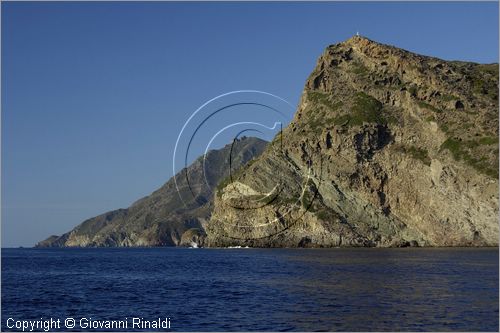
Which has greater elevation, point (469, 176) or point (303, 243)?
point (469, 176)

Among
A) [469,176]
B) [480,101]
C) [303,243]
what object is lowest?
[303,243]

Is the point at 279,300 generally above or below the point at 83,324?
above

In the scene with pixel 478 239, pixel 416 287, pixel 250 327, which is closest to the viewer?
pixel 250 327

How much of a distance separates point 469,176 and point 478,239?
17.8 meters

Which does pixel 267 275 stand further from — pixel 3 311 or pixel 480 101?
pixel 480 101

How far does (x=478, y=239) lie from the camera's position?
169625mm

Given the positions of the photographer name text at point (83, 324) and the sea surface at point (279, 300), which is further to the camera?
the photographer name text at point (83, 324)

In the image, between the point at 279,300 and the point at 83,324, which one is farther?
the point at 279,300

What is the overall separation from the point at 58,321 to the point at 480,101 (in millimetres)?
174198

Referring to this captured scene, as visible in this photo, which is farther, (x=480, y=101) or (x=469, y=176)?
(x=480, y=101)

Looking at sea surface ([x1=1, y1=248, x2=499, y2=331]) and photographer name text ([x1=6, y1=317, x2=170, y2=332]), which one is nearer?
sea surface ([x1=1, y1=248, x2=499, y2=331])

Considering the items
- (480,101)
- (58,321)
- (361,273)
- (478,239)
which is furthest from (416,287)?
(480,101)

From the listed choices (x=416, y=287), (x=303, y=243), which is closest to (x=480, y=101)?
(x=303, y=243)

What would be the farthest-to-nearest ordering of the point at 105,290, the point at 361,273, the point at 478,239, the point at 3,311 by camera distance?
the point at 478,239
the point at 361,273
the point at 105,290
the point at 3,311
